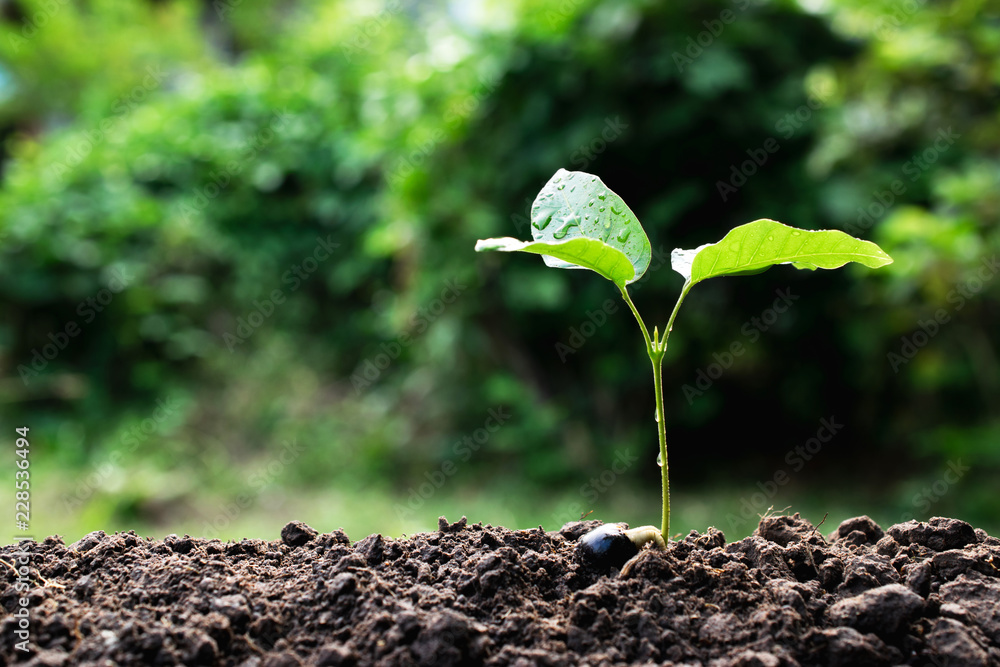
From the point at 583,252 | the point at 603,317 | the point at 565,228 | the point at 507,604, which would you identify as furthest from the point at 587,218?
the point at 603,317

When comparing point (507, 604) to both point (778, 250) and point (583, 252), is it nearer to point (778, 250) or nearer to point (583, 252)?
point (583, 252)

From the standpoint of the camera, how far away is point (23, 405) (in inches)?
191

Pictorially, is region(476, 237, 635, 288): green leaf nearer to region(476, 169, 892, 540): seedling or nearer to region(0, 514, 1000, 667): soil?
region(476, 169, 892, 540): seedling

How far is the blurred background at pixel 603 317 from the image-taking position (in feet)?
10.8

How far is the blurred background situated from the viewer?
3277 mm

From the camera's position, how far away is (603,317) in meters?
3.55

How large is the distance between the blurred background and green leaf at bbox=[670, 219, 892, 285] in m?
1.93

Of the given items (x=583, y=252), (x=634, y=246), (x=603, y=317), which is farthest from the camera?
(x=603, y=317)

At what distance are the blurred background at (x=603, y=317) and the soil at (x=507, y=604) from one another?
6.35ft

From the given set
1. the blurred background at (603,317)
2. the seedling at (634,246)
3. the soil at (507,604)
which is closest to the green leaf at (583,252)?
the seedling at (634,246)

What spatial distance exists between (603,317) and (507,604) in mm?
2637

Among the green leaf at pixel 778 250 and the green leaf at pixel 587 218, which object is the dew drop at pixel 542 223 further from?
the green leaf at pixel 778 250

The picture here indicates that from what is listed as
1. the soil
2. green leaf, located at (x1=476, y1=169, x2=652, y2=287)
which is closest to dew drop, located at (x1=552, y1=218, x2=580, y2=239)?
green leaf, located at (x1=476, y1=169, x2=652, y2=287)

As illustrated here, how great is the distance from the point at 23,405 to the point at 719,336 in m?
4.14
